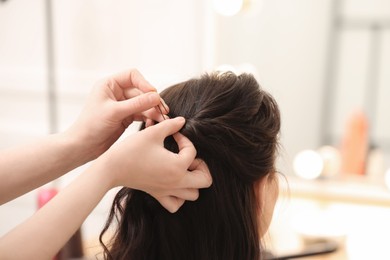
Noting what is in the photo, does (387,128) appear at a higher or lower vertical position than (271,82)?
lower

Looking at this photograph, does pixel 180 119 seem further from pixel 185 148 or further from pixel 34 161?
pixel 34 161

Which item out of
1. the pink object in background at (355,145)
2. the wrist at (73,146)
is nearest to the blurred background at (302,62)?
the pink object in background at (355,145)

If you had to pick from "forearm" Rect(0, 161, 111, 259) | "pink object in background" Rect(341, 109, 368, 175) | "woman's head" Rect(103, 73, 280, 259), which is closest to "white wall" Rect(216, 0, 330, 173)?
"pink object in background" Rect(341, 109, 368, 175)

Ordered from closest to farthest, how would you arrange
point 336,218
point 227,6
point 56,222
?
1. point 56,222
2. point 336,218
3. point 227,6

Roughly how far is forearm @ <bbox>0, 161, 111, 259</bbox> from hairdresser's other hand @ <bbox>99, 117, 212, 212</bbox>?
0.08 ft

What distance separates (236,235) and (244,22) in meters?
1.12

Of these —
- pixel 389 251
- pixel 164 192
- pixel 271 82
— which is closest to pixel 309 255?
pixel 389 251

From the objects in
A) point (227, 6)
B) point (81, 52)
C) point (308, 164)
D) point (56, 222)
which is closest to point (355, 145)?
point (308, 164)

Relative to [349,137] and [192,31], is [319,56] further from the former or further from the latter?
[192,31]

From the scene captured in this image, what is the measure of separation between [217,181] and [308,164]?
1.09 metres

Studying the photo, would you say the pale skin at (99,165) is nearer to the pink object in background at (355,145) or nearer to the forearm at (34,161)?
the forearm at (34,161)

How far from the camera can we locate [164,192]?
0.62m

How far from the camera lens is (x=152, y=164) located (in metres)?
0.59

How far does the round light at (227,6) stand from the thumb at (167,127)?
1.10 m
